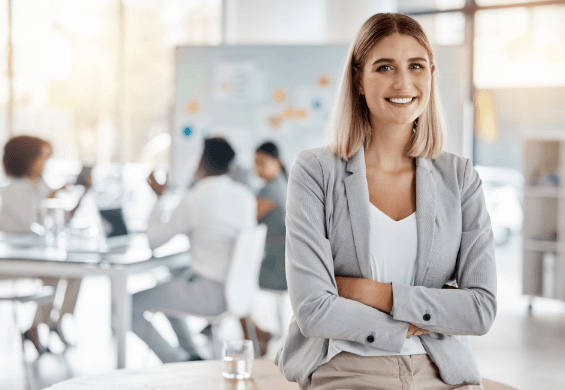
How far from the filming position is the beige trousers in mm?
1631

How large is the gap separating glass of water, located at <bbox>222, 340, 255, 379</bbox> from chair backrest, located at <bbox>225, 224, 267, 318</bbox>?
6.08 feet

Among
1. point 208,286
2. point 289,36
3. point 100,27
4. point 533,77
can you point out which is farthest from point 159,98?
point 208,286

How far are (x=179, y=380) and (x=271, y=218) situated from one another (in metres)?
3.10

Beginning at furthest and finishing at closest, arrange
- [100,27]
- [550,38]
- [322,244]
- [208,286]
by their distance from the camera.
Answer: [100,27]
[550,38]
[208,286]
[322,244]

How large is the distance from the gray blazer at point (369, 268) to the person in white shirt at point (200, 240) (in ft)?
7.78

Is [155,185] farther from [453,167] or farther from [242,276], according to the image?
[453,167]

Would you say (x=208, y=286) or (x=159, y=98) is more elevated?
(x=159, y=98)

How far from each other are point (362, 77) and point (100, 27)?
8.04 metres

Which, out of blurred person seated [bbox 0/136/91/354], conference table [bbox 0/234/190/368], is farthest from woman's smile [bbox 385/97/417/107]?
blurred person seated [bbox 0/136/91/354]

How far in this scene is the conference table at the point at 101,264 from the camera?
377 centimetres

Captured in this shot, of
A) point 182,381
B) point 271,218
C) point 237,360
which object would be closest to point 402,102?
point 237,360

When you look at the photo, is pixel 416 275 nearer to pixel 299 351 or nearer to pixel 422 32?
pixel 299 351

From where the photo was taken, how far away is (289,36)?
26.9ft

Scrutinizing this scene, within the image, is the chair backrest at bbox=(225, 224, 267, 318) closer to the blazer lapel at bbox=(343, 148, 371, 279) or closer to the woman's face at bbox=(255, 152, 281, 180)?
the woman's face at bbox=(255, 152, 281, 180)
